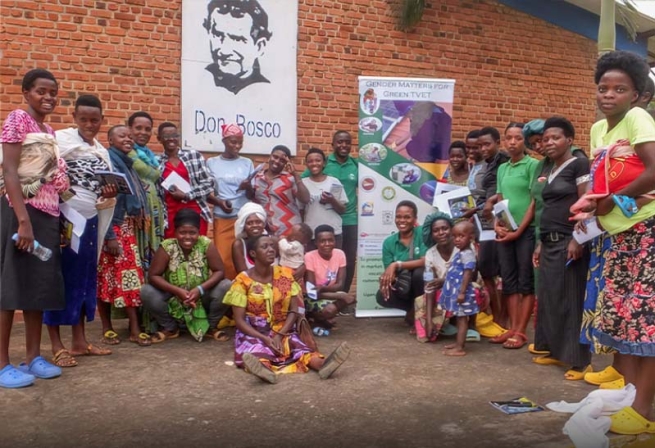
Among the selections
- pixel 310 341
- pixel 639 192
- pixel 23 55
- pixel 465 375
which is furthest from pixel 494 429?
pixel 23 55

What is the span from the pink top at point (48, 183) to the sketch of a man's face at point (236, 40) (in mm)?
3270

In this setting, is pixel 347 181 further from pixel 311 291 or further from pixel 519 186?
pixel 519 186

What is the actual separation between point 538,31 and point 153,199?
6.31 metres

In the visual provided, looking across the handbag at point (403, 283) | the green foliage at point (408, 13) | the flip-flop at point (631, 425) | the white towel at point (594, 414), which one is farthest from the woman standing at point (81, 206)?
the green foliage at point (408, 13)

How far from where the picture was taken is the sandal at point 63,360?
184 inches

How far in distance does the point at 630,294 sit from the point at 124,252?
3799 millimetres

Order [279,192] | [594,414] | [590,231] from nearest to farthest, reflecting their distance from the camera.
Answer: [594,414]
[590,231]
[279,192]

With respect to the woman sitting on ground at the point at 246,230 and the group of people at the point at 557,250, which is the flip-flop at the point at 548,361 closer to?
the group of people at the point at 557,250

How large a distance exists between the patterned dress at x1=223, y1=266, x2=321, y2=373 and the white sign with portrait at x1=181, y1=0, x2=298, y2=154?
2.82 m

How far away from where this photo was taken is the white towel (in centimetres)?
327

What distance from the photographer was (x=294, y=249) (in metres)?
5.97

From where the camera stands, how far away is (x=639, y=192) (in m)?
3.49

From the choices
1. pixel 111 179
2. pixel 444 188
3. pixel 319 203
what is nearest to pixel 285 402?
pixel 111 179

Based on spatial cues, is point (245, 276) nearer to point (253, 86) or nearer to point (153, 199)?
point (153, 199)
